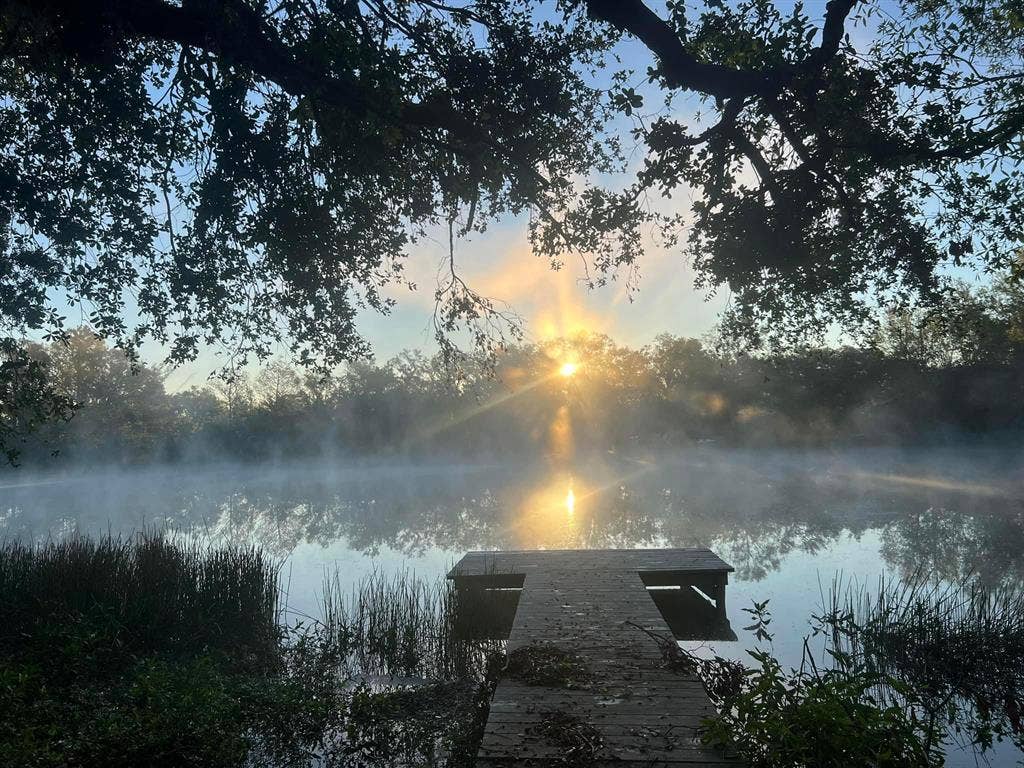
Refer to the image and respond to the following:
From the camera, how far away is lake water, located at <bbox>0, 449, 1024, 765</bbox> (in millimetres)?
9617

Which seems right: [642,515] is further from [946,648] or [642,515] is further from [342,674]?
[342,674]

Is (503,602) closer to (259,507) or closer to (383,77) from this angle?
(383,77)

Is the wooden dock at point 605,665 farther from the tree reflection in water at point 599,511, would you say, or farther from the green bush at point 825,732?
the tree reflection in water at point 599,511

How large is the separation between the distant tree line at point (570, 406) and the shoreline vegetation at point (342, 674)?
18.3 meters

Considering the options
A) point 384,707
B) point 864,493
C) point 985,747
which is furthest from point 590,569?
point 864,493

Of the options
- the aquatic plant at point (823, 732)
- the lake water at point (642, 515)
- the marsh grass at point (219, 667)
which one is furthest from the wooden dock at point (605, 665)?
the lake water at point (642, 515)

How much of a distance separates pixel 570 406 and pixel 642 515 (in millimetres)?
19679

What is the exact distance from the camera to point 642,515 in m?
15.8

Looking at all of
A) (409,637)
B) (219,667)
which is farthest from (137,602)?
(409,637)

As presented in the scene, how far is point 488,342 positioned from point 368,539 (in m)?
7.57

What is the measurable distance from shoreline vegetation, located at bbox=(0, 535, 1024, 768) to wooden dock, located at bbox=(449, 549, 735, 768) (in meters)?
0.21

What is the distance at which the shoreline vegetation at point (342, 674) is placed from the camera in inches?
123

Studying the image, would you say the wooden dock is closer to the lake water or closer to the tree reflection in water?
the lake water

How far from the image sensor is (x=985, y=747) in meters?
4.24
